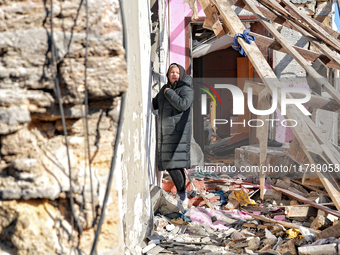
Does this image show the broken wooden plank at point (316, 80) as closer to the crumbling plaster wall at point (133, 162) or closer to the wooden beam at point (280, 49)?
the wooden beam at point (280, 49)

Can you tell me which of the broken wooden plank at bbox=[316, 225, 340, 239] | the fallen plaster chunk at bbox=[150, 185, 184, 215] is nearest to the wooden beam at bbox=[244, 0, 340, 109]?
the broken wooden plank at bbox=[316, 225, 340, 239]

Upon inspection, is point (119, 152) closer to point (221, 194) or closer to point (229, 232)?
point (229, 232)

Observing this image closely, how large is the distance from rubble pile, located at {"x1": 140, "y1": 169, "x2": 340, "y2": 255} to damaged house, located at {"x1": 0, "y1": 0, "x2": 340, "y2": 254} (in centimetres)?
2

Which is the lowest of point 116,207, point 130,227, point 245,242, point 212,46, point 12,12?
point 245,242

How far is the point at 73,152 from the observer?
4.61 ft

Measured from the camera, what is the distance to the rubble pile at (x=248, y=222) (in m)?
2.79

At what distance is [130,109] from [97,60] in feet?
3.44

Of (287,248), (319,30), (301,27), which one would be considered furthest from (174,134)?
(319,30)

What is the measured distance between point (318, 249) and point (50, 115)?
7.47ft

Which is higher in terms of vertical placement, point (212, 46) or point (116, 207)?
point (212, 46)

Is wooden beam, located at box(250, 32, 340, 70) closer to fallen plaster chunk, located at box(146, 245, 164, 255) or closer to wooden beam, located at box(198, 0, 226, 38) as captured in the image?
wooden beam, located at box(198, 0, 226, 38)

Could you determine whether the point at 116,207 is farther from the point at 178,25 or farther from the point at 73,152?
the point at 178,25

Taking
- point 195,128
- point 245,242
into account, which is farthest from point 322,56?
point 195,128

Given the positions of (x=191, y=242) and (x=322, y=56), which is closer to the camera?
(x=191, y=242)
